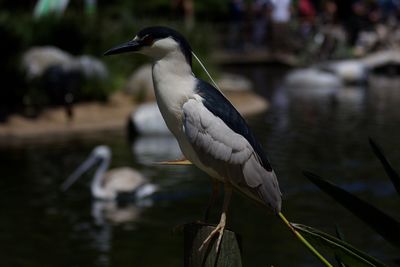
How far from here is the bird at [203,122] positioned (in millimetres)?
3734

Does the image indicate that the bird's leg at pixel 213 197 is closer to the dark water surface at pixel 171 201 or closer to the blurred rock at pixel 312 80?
the dark water surface at pixel 171 201

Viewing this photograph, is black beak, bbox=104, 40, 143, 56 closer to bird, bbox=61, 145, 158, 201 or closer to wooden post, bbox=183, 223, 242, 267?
wooden post, bbox=183, 223, 242, 267

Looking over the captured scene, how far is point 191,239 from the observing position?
371 centimetres

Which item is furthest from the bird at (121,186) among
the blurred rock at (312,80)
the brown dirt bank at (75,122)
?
the blurred rock at (312,80)

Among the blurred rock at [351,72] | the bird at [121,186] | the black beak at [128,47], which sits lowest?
the blurred rock at [351,72]

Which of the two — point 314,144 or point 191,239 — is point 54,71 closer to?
point 314,144

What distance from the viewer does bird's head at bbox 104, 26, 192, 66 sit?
374 cm

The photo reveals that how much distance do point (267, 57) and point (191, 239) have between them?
27.6 metres

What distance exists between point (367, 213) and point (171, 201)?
782cm

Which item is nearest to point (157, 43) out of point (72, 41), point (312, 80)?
point (72, 41)

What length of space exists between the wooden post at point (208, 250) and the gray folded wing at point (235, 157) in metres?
0.23

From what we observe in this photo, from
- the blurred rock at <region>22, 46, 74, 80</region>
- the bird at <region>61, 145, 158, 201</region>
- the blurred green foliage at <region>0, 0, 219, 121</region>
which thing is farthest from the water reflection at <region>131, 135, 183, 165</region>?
the blurred rock at <region>22, 46, 74, 80</region>

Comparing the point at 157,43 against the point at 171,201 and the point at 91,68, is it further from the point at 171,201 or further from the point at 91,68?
the point at 91,68

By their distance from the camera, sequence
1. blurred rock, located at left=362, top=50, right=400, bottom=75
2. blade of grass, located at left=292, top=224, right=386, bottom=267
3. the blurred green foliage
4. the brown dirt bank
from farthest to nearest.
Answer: blurred rock, located at left=362, top=50, right=400, bottom=75 < the blurred green foliage < the brown dirt bank < blade of grass, located at left=292, top=224, right=386, bottom=267
